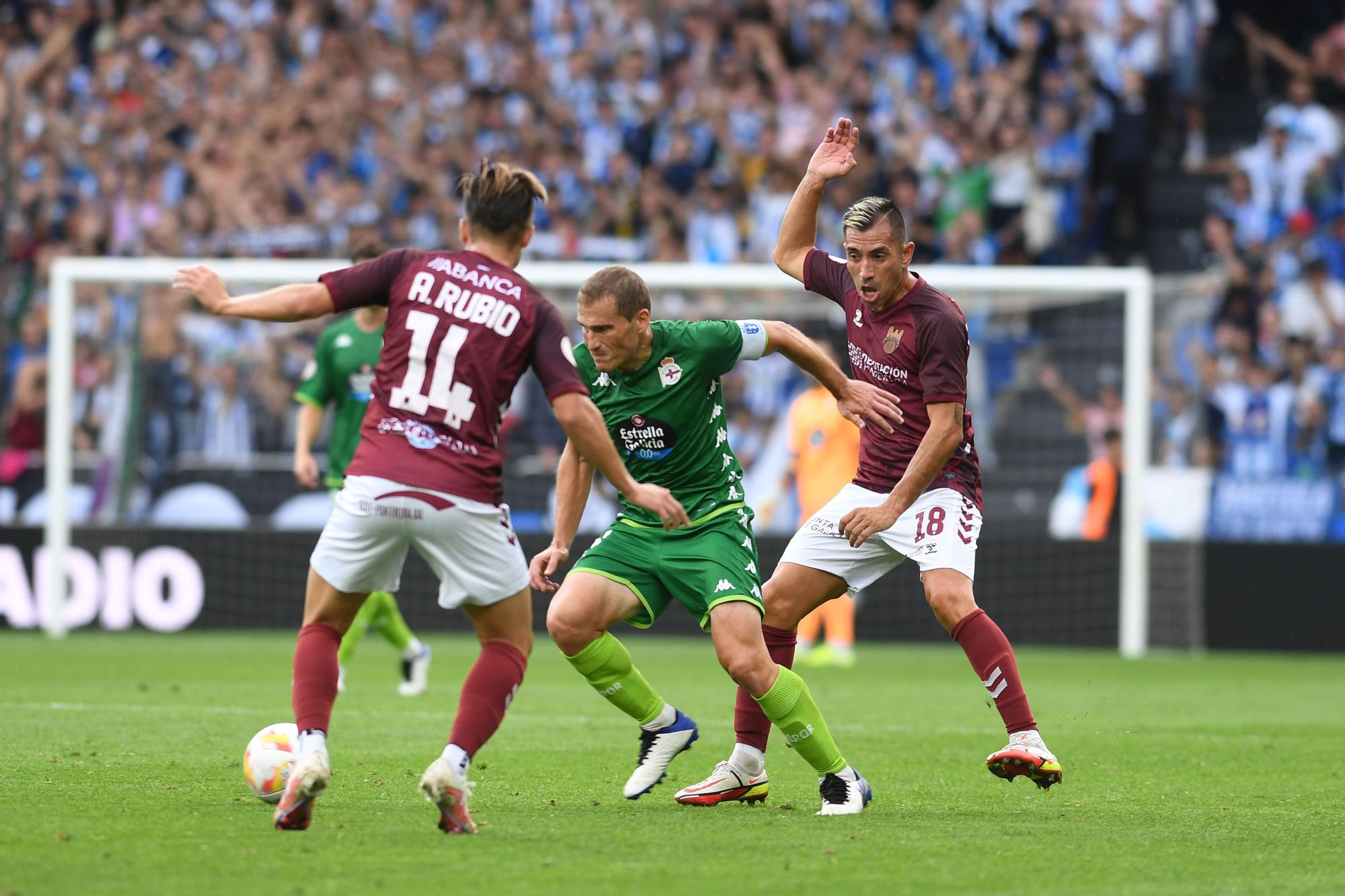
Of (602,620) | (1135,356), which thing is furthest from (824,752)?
Result: (1135,356)

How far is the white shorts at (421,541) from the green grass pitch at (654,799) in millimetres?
779

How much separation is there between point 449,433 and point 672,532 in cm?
125

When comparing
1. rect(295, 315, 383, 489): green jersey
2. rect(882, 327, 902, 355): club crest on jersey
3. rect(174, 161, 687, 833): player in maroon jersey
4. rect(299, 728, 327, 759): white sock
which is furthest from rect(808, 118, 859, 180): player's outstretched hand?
rect(295, 315, 383, 489): green jersey

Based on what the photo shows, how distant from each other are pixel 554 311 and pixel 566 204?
45.9ft

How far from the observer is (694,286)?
1584 centimetres

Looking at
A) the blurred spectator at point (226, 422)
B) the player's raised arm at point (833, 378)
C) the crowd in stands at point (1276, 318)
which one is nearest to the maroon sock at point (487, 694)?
the player's raised arm at point (833, 378)

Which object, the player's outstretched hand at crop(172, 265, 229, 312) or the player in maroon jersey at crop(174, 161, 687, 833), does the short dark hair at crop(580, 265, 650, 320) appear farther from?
the player's outstretched hand at crop(172, 265, 229, 312)

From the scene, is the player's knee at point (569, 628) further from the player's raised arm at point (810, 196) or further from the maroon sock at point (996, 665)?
the player's raised arm at point (810, 196)

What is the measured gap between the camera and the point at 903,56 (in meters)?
20.7

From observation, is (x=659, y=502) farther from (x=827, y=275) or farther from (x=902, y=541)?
(x=827, y=275)

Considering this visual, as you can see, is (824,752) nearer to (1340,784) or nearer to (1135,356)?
(1340,784)

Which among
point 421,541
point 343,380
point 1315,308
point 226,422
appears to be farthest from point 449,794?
point 1315,308

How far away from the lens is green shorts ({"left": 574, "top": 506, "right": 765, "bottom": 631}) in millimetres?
6438

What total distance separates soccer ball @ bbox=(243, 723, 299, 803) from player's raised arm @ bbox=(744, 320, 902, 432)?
2.19 metres
